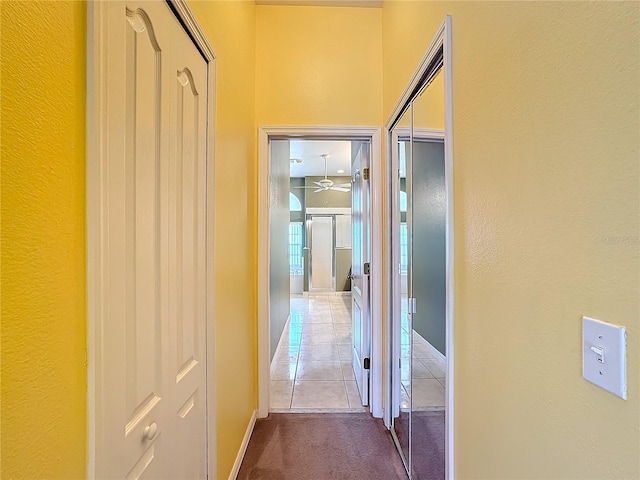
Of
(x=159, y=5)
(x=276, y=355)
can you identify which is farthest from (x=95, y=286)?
(x=276, y=355)

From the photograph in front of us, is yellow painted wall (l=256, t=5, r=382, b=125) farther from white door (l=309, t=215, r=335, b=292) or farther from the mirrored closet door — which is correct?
white door (l=309, t=215, r=335, b=292)

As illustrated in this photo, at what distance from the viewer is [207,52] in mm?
1268

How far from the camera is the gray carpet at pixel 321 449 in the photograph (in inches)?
68.6

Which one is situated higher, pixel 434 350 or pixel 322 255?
pixel 322 255

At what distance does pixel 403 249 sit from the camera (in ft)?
6.27

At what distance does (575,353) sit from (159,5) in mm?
1363

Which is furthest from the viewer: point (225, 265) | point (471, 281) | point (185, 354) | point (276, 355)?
point (276, 355)

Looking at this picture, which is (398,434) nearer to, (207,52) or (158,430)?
(158,430)

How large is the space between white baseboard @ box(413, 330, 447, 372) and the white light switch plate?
0.69m

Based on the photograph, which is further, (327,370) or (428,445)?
(327,370)

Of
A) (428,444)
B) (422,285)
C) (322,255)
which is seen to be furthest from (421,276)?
(322,255)

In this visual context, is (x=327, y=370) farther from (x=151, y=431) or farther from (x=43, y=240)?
(x=43, y=240)

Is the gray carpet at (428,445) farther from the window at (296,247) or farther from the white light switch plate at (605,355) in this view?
the window at (296,247)

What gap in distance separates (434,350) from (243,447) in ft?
4.49
